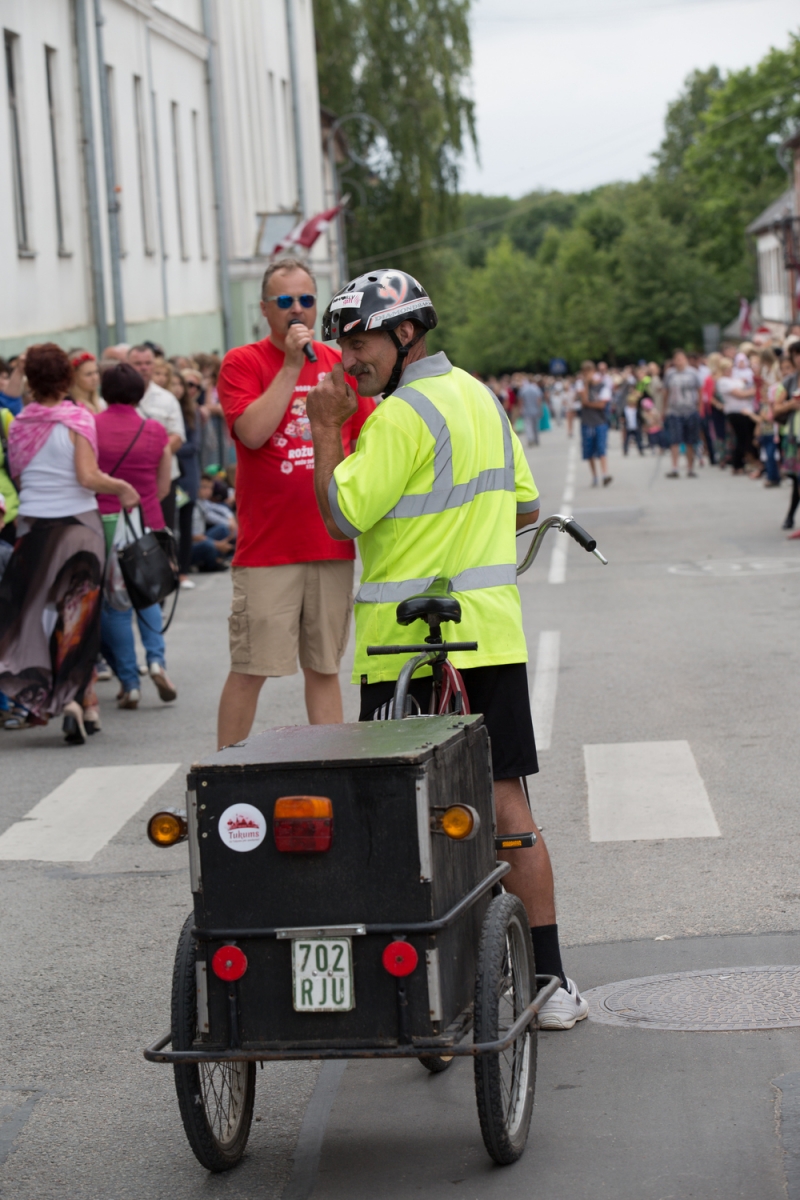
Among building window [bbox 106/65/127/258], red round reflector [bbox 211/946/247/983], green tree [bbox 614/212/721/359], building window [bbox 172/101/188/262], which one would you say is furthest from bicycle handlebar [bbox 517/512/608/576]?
green tree [bbox 614/212/721/359]

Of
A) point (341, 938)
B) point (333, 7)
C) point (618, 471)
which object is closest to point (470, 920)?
point (341, 938)

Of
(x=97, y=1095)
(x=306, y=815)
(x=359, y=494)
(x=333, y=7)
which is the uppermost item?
(x=333, y=7)

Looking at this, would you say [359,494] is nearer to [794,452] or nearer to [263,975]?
[263,975]

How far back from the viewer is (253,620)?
6.82 meters

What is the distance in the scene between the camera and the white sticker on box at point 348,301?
14.5 feet

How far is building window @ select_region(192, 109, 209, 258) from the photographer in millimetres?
32375

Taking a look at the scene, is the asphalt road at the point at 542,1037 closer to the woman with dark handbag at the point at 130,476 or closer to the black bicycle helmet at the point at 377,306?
the woman with dark handbag at the point at 130,476

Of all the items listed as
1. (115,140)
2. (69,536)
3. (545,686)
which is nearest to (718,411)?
(115,140)

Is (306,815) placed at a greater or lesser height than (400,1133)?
greater

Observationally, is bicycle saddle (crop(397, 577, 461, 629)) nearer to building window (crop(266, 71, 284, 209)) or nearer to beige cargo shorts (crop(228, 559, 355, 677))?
beige cargo shorts (crop(228, 559, 355, 677))

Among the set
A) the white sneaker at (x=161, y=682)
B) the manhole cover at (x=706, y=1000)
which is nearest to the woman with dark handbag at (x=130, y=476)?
the white sneaker at (x=161, y=682)

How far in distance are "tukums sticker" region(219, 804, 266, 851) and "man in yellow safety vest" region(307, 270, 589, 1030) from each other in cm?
92

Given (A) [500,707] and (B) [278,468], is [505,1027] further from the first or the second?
(B) [278,468]

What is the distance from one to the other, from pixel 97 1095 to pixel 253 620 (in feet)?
8.44
